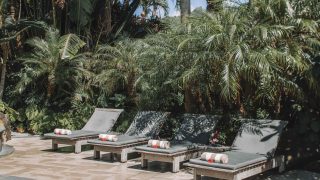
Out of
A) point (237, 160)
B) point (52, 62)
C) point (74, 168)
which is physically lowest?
point (74, 168)

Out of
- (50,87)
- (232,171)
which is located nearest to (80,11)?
(50,87)

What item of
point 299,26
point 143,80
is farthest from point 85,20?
point 299,26

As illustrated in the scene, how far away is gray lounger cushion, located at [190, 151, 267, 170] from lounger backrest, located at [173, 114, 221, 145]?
4.57 ft

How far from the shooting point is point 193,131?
9.56 meters

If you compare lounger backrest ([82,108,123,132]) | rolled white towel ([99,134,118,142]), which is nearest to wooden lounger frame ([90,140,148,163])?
rolled white towel ([99,134,118,142])

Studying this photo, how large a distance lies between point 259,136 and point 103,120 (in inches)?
186

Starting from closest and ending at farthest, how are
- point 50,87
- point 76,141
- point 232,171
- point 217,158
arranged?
point 232,171
point 217,158
point 76,141
point 50,87

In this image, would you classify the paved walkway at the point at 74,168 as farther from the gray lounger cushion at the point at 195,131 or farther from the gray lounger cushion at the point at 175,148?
the gray lounger cushion at the point at 195,131

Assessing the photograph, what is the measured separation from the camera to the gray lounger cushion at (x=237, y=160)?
675cm

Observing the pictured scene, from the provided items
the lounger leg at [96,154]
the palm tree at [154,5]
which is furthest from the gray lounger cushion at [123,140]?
the palm tree at [154,5]

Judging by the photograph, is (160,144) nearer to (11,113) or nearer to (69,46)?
(69,46)

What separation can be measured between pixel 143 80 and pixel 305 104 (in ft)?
14.3

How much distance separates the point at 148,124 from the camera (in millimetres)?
10648

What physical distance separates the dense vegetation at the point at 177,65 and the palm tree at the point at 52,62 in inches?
1.2
